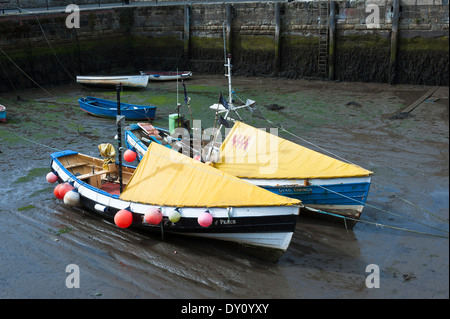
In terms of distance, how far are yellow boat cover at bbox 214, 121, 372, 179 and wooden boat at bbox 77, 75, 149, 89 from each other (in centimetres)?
1119

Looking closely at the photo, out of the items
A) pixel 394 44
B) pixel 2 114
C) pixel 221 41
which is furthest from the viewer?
pixel 221 41

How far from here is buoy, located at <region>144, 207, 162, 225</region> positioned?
401 inches

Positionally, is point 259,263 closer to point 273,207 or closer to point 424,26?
point 273,207

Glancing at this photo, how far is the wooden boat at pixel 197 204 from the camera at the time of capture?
31.9 ft

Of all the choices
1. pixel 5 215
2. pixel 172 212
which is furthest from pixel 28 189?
pixel 172 212

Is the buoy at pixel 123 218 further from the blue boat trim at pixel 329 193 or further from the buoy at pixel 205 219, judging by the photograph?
the blue boat trim at pixel 329 193

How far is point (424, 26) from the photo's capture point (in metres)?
21.1

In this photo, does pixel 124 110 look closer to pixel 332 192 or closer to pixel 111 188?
pixel 111 188

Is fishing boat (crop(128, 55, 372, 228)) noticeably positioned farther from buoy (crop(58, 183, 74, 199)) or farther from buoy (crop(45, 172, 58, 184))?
buoy (crop(45, 172, 58, 184))

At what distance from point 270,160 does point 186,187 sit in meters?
2.34

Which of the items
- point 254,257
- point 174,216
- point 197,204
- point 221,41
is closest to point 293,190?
point 254,257

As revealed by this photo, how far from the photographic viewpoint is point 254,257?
1024 centimetres

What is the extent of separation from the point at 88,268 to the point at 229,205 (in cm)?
291

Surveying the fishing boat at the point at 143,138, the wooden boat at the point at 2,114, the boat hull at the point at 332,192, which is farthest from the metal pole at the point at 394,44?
the wooden boat at the point at 2,114
